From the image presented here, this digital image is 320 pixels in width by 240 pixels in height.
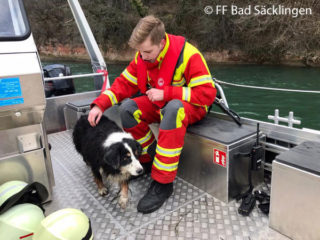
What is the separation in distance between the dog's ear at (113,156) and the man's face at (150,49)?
0.75m

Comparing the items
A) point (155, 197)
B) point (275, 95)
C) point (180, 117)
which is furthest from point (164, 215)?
point (275, 95)

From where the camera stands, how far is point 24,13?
1.90 meters

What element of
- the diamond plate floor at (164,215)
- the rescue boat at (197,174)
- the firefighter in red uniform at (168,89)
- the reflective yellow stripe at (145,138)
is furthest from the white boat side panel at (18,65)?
the reflective yellow stripe at (145,138)

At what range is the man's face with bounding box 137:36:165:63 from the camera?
2.13 metres

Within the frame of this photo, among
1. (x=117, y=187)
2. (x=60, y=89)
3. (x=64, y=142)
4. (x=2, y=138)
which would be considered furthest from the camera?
(x=60, y=89)

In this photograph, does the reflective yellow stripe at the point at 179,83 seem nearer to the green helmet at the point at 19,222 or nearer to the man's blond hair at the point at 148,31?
the man's blond hair at the point at 148,31

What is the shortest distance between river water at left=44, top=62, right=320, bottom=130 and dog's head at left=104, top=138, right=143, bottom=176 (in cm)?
630

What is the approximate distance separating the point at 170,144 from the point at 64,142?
1960mm

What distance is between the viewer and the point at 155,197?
2232 millimetres

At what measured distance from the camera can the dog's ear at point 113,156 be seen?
2145mm

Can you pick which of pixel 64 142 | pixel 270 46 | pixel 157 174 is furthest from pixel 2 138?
pixel 270 46

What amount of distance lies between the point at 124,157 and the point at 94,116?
545 millimetres

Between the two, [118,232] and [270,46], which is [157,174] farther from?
[270,46]

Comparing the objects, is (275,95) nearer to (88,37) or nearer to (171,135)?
(88,37)
